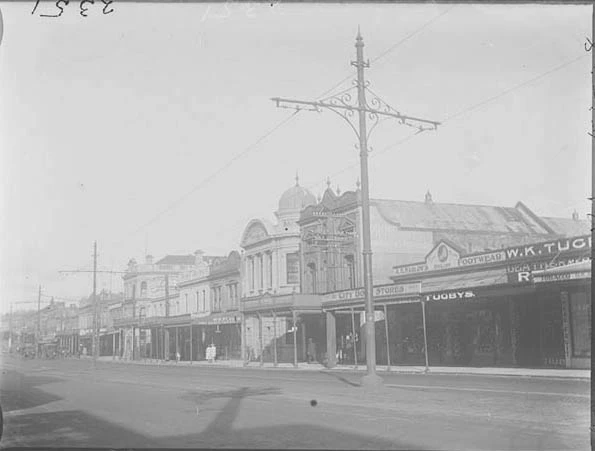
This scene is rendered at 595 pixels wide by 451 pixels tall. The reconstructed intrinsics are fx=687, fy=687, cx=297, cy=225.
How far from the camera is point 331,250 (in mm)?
38000

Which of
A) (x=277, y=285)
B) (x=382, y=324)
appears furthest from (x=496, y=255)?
(x=277, y=285)

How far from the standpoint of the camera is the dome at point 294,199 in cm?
4538

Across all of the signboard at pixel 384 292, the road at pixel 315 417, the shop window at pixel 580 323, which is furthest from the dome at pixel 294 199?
the road at pixel 315 417

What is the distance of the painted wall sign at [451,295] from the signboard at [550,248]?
7.33 feet

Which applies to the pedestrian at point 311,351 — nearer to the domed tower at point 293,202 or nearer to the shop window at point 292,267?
the shop window at point 292,267

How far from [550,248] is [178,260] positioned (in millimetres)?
58914

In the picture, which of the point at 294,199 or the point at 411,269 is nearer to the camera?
the point at 411,269

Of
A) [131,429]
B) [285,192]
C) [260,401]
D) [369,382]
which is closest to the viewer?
[131,429]

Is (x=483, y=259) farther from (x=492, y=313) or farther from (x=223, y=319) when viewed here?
(x=223, y=319)

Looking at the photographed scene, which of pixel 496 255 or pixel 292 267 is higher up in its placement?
pixel 292 267

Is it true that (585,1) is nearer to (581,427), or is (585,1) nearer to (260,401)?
(581,427)

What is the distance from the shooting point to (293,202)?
149ft

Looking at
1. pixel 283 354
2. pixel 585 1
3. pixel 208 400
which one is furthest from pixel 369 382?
pixel 283 354

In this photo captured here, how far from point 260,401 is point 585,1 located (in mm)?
9709
